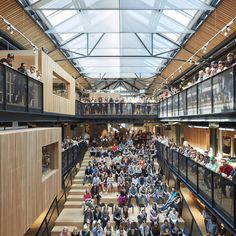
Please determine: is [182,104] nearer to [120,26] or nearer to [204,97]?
[204,97]

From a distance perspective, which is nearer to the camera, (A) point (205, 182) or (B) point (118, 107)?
(A) point (205, 182)

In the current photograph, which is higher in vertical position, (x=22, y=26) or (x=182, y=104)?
(x=22, y=26)

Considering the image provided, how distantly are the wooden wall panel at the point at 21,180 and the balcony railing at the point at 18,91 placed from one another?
1005 millimetres

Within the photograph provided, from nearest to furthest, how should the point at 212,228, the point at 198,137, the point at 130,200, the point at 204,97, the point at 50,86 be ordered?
the point at 204,97 < the point at 212,228 < the point at 50,86 < the point at 130,200 < the point at 198,137

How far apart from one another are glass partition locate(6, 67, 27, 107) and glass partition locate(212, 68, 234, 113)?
628cm

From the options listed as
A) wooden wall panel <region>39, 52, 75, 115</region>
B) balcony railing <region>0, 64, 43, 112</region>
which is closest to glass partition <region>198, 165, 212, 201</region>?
balcony railing <region>0, 64, 43, 112</region>

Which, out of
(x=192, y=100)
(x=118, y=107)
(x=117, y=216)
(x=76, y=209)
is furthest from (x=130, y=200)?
(x=118, y=107)

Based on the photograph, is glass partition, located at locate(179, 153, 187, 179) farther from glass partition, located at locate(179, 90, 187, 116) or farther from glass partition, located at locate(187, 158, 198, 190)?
glass partition, located at locate(179, 90, 187, 116)

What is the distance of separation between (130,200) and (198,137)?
9772 millimetres

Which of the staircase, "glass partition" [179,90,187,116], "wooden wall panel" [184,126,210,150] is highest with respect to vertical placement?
"glass partition" [179,90,187,116]

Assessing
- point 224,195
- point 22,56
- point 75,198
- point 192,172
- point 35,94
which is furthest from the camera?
point 75,198

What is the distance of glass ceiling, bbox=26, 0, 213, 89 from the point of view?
1638cm

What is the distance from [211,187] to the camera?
11719 millimetres

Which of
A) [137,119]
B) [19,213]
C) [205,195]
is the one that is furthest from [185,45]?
[19,213]
